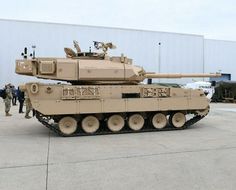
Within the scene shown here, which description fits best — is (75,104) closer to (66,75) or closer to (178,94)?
(66,75)

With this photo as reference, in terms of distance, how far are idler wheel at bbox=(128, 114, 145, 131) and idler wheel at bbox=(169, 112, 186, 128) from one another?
1.23 meters

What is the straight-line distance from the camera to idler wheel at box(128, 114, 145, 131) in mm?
12641

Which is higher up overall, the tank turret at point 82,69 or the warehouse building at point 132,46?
the warehouse building at point 132,46

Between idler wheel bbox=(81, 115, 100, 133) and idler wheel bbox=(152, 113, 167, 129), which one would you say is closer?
idler wheel bbox=(81, 115, 100, 133)

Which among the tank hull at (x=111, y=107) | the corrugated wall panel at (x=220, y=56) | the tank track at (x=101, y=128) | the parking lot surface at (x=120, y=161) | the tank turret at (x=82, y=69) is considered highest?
the corrugated wall panel at (x=220, y=56)

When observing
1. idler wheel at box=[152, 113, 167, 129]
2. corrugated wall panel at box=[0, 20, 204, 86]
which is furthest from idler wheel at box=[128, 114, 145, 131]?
corrugated wall panel at box=[0, 20, 204, 86]

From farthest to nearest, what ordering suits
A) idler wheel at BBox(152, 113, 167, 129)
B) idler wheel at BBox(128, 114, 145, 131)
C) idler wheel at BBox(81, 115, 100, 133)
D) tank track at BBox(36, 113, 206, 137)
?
idler wheel at BBox(152, 113, 167, 129) → idler wheel at BBox(128, 114, 145, 131) → idler wheel at BBox(81, 115, 100, 133) → tank track at BBox(36, 113, 206, 137)

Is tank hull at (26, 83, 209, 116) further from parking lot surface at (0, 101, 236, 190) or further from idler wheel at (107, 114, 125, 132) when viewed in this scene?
parking lot surface at (0, 101, 236, 190)

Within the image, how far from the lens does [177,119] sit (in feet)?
44.0

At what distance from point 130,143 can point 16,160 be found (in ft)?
11.2

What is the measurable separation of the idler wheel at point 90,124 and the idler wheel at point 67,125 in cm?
31

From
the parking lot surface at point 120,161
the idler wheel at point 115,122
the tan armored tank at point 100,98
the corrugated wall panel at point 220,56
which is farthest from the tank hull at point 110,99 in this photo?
the corrugated wall panel at point 220,56

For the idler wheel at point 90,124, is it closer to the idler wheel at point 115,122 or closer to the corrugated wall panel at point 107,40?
the idler wheel at point 115,122

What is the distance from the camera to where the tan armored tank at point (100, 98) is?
11.7 m
